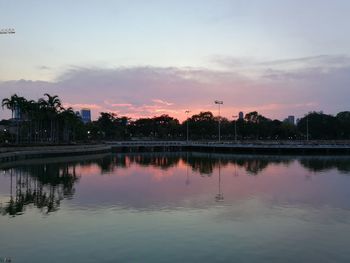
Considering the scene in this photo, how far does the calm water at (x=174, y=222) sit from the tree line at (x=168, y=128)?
61294 millimetres

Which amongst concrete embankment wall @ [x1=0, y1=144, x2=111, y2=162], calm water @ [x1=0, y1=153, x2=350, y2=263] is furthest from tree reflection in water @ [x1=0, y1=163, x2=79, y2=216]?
concrete embankment wall @ [x1=0, y1=144, x2=111, y2=162]

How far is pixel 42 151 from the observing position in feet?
276

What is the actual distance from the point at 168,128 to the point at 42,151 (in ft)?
386

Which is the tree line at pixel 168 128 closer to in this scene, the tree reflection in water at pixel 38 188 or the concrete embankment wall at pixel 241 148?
the concrete embankment wall at pixel 241 148

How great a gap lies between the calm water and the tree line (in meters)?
61.3

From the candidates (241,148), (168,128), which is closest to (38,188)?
(241,148)

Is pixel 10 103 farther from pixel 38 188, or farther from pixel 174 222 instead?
pixel 174 222

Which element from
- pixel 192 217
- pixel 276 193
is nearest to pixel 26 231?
pixel 192 217

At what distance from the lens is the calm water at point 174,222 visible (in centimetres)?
1928

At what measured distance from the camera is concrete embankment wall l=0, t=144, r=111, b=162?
235 feet

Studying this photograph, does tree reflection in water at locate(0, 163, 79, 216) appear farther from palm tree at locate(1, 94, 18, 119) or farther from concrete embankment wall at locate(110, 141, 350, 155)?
concrete embankment wall at locate(110, 141, 350, 155)

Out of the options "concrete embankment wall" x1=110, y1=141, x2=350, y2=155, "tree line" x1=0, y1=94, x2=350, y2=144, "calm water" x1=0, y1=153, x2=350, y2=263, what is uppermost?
"tree line" x1=0, y1=94, x2=350, y2=144

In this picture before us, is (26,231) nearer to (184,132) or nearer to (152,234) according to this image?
(152,234)

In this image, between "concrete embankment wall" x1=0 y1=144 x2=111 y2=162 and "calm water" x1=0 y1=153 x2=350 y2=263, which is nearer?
"calm water" x1=0 y1=153 x2=350 y2=263
